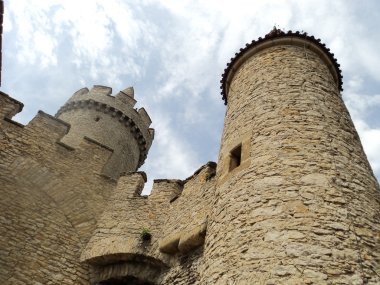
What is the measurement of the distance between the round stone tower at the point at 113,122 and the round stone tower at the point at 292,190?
8100mm

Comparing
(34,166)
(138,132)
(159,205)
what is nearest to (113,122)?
(138,132)

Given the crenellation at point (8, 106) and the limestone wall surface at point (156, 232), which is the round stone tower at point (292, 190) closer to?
the limestone wall surface at point (156, 232)

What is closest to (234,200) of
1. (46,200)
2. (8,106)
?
(46,200)

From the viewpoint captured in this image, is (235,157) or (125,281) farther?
(125,281)

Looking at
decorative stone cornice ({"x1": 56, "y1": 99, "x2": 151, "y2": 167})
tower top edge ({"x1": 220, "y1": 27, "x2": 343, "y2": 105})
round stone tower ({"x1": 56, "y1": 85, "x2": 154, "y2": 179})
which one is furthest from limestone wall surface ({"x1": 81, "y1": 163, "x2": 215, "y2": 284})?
decorative stone cornice ({"x1": 56, "y1": 99, "x2": 151, "y2": 167})

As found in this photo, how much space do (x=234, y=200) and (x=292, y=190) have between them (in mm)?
862

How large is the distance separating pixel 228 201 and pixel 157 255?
2.63m

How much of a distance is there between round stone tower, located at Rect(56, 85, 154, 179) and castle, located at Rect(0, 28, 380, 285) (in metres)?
3.99

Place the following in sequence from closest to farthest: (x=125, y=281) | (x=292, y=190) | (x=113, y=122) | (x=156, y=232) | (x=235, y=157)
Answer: (x=292, y=190) < (x=235, y=157) < (x=125, y=281) < (x=156, y=232) < (x=113, y=122)

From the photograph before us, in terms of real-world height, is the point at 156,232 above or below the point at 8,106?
below

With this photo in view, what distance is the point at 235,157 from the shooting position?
627 cm

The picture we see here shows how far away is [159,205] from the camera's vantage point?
862cm

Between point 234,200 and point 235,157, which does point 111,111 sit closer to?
point 235,157

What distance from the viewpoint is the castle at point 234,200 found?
13.6 feet
